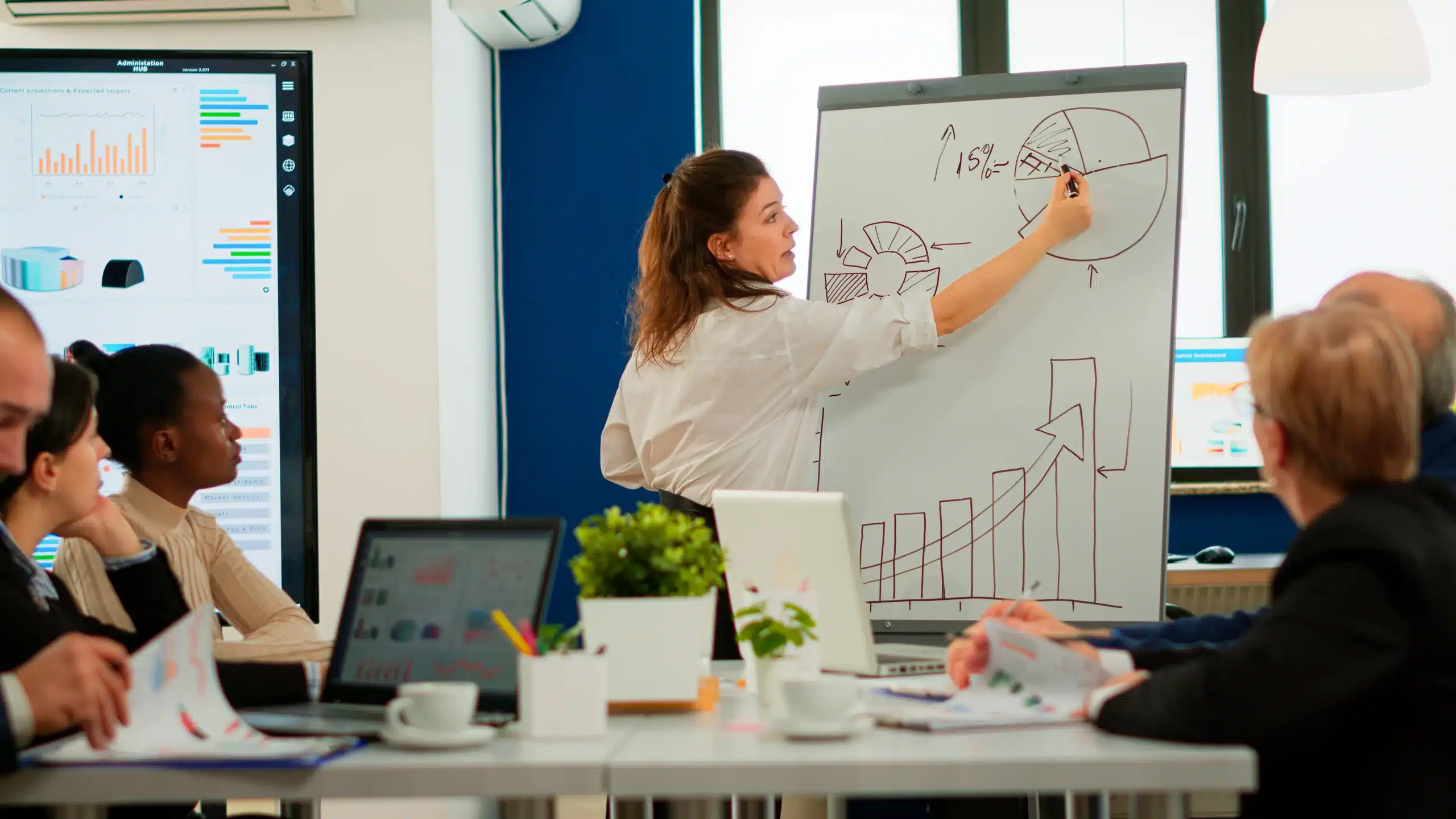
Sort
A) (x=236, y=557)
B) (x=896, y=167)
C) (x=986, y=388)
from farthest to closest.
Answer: (x=896, y=167)
(x=986, y=388)
(x=236, y=557)

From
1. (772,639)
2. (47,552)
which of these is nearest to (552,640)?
(772,639)

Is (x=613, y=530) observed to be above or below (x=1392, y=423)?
below

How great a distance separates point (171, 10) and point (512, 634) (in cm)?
230

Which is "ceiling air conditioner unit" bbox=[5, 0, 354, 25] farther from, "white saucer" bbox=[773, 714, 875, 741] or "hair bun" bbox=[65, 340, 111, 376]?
"white saucer" bbox=[773, 714, 875, 741]

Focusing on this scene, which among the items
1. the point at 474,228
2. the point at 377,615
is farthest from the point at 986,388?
the point at 474,228

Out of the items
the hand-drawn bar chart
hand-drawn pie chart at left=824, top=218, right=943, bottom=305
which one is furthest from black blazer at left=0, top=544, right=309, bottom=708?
hand-drawn pie chart at left=824, top=218, right=943, bottom=305

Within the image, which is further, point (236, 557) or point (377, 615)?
point (236, 557)

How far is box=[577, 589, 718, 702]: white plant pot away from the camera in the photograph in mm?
1460

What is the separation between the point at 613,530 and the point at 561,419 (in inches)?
95.9

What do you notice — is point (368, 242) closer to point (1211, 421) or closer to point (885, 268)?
point (885, 268)

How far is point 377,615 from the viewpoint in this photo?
1.50m

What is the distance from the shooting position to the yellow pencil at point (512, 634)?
135 cm

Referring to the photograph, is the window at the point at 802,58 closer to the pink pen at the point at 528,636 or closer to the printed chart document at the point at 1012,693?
the printed chart document at the point at 1012,693

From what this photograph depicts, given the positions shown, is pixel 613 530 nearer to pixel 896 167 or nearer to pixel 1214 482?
pixel 896 167
